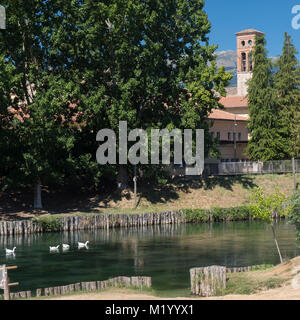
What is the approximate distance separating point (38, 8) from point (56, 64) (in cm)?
563

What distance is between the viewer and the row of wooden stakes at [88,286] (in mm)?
25797

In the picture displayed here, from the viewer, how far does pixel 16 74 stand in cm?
5591

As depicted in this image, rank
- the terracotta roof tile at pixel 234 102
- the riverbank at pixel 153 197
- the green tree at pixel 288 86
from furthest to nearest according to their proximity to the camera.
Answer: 1. the terracotta roof tile at pixel 234 102
2. the green tree at pixel 288 86
3. the riverbank at pixel 153 197

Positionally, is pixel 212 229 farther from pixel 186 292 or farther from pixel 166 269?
pixel 186 292

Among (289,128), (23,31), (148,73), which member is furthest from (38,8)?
(289,128)

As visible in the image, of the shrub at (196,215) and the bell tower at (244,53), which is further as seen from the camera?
the bell tower at (244,53)

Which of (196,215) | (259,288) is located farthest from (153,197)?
(259,288)

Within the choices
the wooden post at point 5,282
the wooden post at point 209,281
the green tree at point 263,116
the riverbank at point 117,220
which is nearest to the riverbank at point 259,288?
the wooden post at point 209,281

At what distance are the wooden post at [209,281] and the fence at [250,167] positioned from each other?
1693 inches

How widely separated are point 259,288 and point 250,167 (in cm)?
4636

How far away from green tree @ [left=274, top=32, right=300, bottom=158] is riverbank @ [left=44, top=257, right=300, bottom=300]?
5158cm

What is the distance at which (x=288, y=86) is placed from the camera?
264ft

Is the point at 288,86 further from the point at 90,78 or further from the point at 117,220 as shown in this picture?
the point at 117,220

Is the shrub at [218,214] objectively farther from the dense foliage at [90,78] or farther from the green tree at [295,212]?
the green tree at [295,212]
